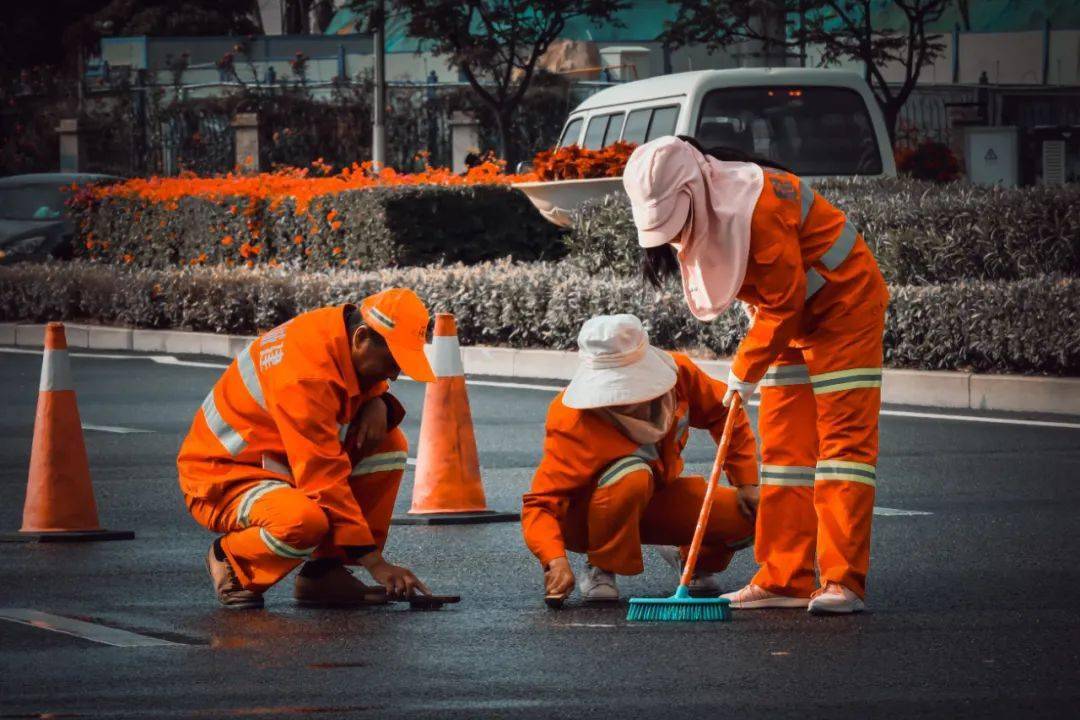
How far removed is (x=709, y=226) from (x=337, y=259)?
1416cm

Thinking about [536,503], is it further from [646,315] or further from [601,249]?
[601,249]

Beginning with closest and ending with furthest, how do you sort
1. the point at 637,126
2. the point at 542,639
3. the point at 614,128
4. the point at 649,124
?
the point at 542,639 → the point at 649,124 → the point at 637,126 → the point at 614,128

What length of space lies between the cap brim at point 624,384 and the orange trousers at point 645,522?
0.84 ft

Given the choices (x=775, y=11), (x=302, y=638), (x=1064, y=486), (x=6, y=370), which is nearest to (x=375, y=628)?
(x=302, y=638)

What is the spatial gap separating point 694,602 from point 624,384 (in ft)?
2.42

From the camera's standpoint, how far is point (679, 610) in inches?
259

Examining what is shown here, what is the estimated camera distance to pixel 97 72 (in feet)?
156

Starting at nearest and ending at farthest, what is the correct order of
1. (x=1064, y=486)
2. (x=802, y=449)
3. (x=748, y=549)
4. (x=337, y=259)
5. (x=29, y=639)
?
(x=29, y=639)
(x=802, y=449)
(x=748, y=549)
(x=1064, y=486)
(x=337, y=259)

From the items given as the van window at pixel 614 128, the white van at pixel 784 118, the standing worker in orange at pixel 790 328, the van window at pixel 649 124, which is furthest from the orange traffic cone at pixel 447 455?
the van window at pixel 614 128

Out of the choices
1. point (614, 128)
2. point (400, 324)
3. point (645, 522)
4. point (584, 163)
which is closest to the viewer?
point (400, 324)

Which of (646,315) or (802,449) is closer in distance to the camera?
(802,449)

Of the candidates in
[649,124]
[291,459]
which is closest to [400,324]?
[291,459]

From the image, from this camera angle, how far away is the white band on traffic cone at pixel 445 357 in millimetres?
9023

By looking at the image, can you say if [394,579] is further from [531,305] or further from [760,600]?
[531,305]
